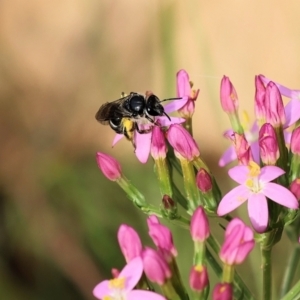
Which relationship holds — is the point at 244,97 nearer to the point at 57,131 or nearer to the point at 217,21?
the point at 217,21

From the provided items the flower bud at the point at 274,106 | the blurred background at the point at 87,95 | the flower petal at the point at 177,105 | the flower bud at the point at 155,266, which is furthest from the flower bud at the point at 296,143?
the blurred background at the point at 87,95

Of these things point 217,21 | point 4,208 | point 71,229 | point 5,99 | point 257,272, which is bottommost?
point 257,272

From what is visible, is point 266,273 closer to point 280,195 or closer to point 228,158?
point 280,195

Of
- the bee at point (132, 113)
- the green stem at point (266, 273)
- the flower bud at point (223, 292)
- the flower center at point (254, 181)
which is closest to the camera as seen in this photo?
the flower bud at point (223, 292)

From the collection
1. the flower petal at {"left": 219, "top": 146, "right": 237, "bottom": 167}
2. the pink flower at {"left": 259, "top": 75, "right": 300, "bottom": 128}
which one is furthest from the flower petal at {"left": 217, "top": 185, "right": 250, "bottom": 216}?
the flower petal at {"left": 219, "top": 146, "right": 237, "bottom": 167}

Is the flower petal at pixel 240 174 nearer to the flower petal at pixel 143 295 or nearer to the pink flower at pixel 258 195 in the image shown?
the pink flower at pixel 258 195

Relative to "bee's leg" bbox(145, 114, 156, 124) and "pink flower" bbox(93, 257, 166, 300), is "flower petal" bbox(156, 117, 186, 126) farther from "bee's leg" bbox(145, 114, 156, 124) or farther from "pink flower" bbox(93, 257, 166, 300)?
"pink flower" bbox(93, 257, 166, 300)

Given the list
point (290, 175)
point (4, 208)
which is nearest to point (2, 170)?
point (4, 208)
